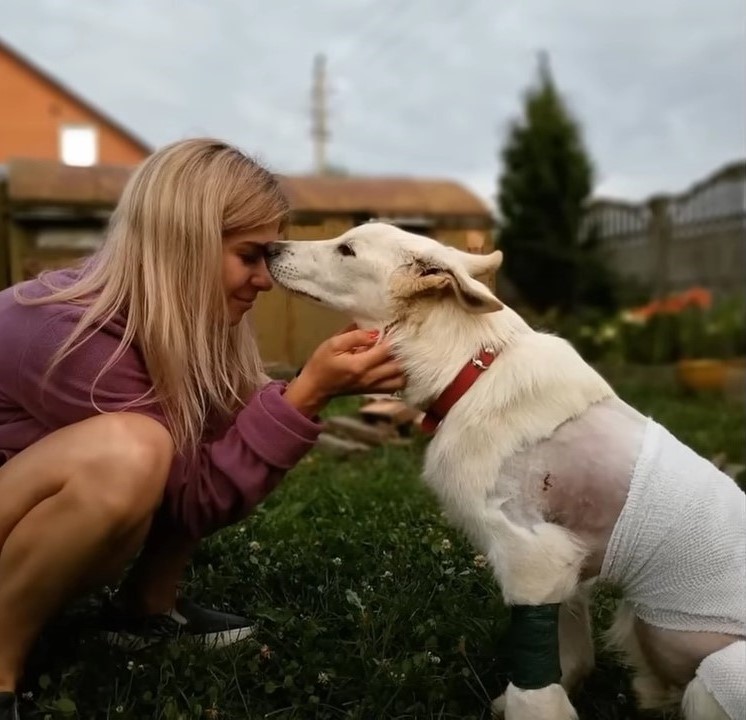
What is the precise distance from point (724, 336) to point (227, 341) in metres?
7.17

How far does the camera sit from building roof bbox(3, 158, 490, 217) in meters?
6.28

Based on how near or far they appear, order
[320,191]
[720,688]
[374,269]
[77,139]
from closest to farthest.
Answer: [720,688] → [374,269] → [320,191] → [77,139]

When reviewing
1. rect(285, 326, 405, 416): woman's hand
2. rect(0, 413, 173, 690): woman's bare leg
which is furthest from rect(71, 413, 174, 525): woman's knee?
rect(285, 326, 405, 416): woman's hand

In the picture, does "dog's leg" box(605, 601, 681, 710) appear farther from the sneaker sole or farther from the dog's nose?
the dog's nose

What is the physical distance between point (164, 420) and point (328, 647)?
79cm

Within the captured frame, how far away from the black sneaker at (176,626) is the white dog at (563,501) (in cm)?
81

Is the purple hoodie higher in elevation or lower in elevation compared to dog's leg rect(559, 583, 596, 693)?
higher

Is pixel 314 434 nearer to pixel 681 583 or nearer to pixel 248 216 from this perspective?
pixel 248 216

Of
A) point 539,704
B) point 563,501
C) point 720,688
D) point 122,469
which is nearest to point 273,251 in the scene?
point 122,469

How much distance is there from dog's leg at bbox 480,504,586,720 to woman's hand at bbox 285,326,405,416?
1.52 ft

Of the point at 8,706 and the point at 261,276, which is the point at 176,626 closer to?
the point at 8,706

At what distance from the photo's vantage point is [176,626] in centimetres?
267

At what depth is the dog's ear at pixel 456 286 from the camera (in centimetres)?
224

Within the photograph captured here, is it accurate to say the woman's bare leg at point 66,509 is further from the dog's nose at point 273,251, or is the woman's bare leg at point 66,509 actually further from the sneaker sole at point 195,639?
the dog's nose at point 273,251
